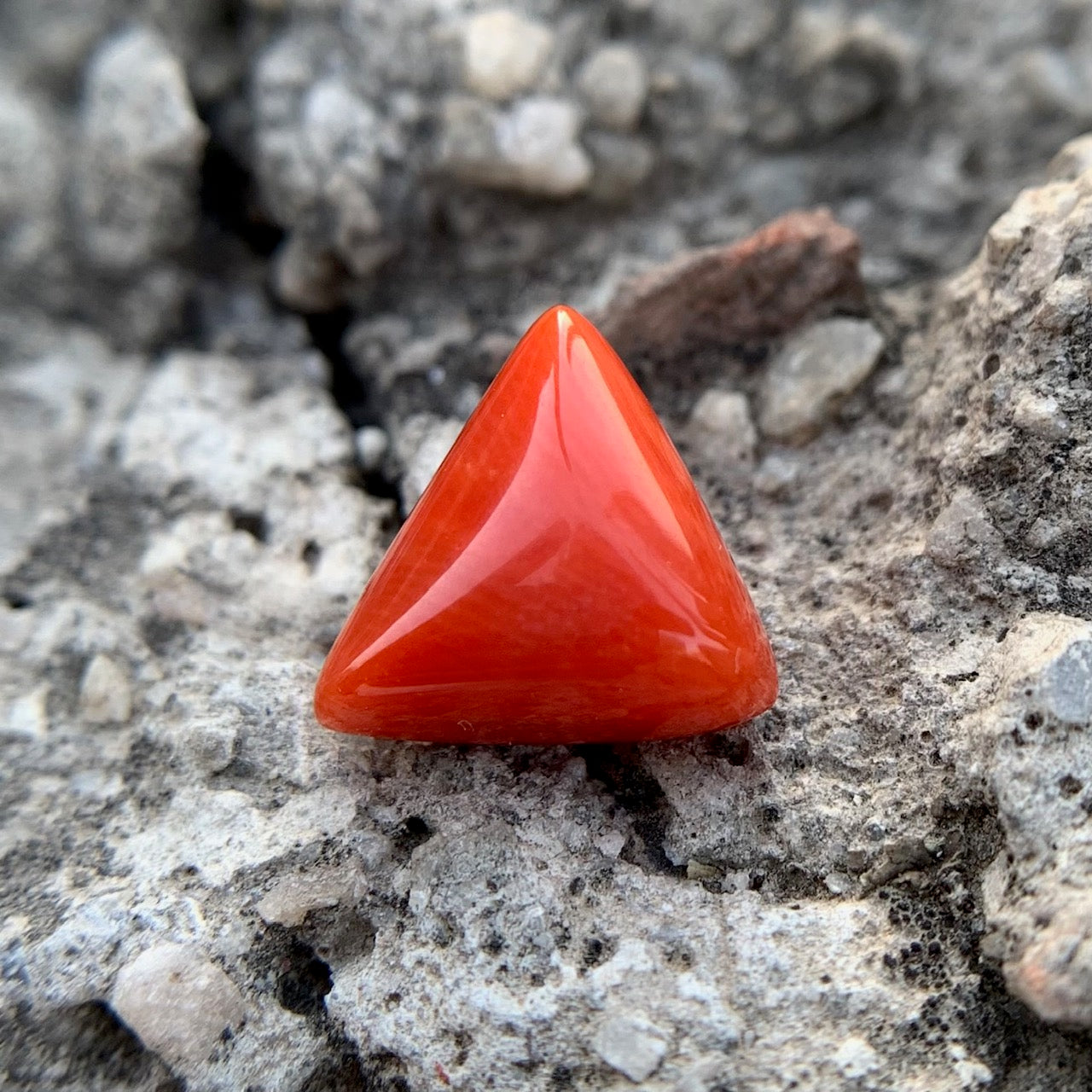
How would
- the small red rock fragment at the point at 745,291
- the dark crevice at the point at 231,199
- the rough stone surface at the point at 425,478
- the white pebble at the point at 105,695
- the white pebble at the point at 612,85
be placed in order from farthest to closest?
the dark crevice at the point at 231,199, the white pebble at the point at 612,85, the small red rock fragment at the point at 745,291, the white pebble at the point at 105,695, the rough stone surface at the point at 425,478

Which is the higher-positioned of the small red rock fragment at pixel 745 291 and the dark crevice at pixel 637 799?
the small red rock fragment at pixel 745 291

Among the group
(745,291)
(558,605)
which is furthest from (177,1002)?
(745,291)

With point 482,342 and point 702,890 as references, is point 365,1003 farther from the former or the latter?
point 482,342

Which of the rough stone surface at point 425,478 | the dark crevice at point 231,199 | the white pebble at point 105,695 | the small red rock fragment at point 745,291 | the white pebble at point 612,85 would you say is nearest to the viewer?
the rough stone surface at point 425,478

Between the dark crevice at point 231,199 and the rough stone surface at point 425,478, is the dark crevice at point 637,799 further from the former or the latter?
the dark crevice at point 231,199

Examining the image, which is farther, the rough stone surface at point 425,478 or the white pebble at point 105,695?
the white pebble at point 105,695

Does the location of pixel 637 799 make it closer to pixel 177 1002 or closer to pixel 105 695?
pixel 177 1002

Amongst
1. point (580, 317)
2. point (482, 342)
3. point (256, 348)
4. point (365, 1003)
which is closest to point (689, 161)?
point (482, 342)

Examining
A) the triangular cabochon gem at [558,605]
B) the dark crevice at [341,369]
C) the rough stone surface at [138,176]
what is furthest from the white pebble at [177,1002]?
the rough stone surface at [138,176]
